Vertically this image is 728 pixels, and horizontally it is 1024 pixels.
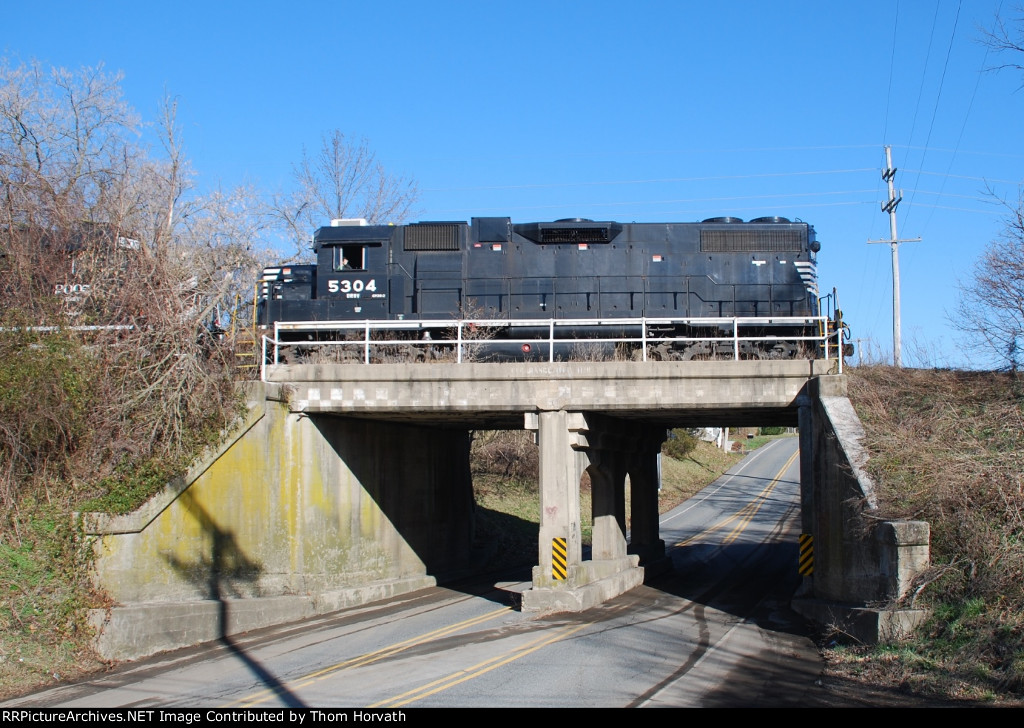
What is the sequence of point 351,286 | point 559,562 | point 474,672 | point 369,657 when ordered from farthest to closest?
→ point 351,286, point 559,562, point 369,657, point 474,672

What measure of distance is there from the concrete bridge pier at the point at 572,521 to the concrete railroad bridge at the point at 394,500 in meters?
0.05

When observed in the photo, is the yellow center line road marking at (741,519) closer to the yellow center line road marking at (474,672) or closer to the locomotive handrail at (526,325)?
the locomotive handrail at (526,325)

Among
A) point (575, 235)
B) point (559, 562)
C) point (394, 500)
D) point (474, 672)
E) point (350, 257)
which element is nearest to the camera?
point (474, 672)

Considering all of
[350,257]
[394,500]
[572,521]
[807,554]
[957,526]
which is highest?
[350,257]

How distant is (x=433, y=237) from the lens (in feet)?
76.0

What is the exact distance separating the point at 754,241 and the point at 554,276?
560 centimetres

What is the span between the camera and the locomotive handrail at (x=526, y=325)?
60.8ft

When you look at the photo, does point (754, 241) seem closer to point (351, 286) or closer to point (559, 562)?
point (559, 562)

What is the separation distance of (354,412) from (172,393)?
12.9 feet

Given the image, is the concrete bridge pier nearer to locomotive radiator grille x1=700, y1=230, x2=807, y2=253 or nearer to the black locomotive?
the black locomotive

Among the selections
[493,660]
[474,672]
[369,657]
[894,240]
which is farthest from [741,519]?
[474,672]

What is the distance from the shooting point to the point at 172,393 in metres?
17.0
